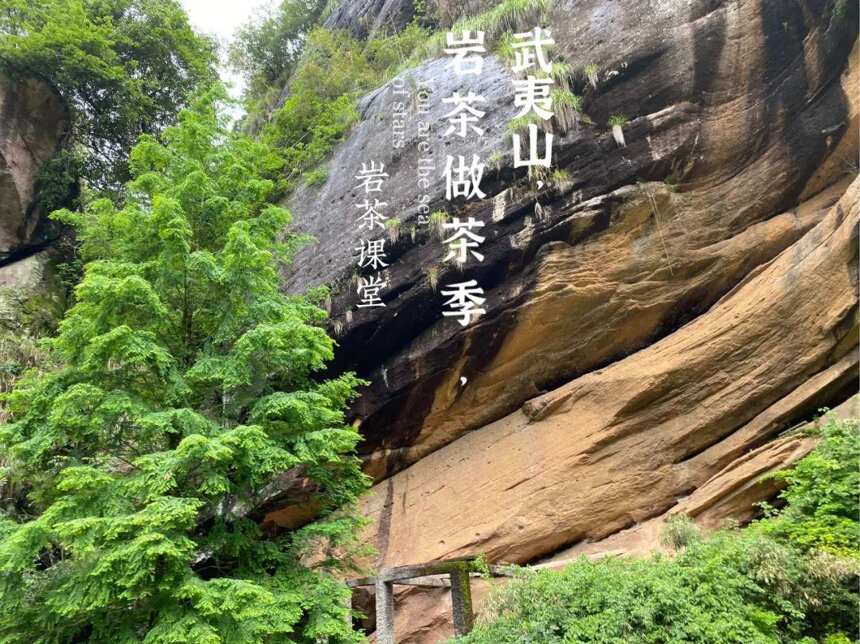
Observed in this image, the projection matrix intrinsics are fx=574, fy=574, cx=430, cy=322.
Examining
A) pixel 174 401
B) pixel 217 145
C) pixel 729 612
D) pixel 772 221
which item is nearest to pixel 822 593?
pixel 729 612

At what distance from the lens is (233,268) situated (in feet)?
21.0

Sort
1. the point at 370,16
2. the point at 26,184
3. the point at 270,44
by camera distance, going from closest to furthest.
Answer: the point at 26,184 → the point at 370,16 → the point at 270,44

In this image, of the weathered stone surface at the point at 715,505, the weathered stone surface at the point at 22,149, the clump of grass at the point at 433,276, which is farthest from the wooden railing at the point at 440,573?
the weathered stone surface at the point at 22,149

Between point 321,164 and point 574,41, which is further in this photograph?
point 321,164

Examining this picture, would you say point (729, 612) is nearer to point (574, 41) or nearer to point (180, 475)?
point (180, 475)

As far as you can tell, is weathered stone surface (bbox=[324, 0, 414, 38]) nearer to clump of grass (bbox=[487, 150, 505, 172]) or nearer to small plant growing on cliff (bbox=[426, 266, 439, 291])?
clump of grass (bbox=[487, 150, 505, 172])

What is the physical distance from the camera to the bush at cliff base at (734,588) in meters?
4.68

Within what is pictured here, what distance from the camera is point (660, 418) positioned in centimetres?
770

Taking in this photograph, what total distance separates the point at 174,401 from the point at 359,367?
3.62 metres

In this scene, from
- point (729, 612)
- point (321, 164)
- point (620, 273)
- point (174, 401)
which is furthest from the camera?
point (321, 164)

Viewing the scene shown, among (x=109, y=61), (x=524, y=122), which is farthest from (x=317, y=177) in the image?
(x=109, y=61)

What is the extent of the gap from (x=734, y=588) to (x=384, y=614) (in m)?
4.31

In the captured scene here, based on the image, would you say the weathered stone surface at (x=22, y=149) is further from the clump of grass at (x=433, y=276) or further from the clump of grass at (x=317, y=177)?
the clump of grass at (x=433, y=276)

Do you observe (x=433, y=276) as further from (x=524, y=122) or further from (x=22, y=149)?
(x=22, y=149)
